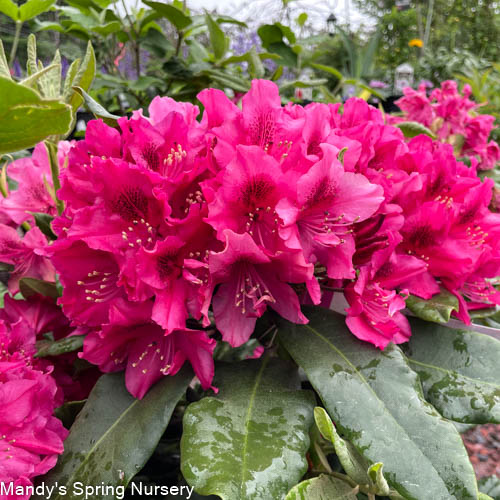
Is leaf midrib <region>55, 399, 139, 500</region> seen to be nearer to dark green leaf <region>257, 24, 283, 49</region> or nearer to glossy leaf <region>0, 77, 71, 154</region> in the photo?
glossy leaf <region>0, 77, 71, 154</region>

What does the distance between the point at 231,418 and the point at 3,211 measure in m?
0.53

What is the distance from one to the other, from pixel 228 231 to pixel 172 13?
2.80 ft

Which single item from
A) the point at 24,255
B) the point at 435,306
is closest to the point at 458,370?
the point at 435,306

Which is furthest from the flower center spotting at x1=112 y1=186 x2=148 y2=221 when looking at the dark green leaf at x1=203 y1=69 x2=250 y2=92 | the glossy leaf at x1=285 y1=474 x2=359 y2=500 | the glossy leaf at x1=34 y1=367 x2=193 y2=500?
the dark green leaf at x1=203 y1=69 x2=250 y2=92

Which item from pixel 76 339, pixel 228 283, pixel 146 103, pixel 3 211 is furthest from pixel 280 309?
pixel 146 103

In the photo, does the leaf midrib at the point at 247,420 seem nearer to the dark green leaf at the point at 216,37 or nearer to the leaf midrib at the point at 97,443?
the leaf midrib at the point at 97,443

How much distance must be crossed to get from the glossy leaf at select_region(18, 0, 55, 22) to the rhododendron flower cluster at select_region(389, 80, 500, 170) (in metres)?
0.97

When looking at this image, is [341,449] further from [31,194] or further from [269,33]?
[269,33]

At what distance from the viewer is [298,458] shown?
0.54m

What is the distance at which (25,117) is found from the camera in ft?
1.40

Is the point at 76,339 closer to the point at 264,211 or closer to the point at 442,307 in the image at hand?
the point at 264,211

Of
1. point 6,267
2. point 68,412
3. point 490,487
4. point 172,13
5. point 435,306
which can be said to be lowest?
point 490,487

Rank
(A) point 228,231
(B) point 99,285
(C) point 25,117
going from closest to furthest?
(C) point 25,117 → (A) point 228,231 → (B) point 99,285

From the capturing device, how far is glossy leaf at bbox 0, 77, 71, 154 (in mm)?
396
